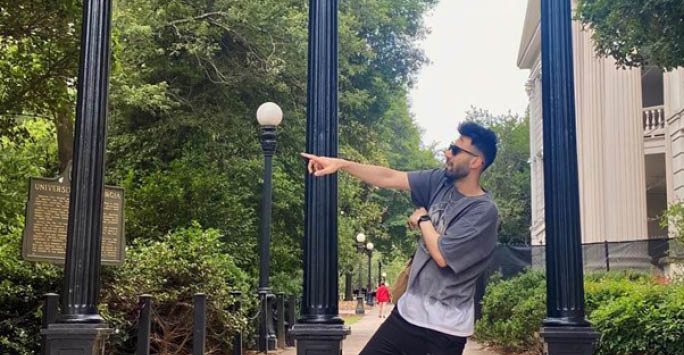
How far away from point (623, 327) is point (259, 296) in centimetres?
722

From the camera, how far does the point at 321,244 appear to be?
575 cm

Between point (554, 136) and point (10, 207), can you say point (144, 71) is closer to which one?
point (10, 207)

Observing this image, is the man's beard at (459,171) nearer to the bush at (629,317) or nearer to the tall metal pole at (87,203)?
the tall metal pole at (87,203)

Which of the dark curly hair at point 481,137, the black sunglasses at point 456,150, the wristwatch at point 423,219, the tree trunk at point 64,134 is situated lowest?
the wristwatch at point 423,219

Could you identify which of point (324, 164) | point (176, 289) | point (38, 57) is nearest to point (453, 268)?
point (324, 164)

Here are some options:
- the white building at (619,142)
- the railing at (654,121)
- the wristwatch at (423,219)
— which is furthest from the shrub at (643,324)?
the railing at (654,121)

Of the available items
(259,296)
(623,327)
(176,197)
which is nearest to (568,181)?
(623,327)

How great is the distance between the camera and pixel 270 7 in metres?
18.2

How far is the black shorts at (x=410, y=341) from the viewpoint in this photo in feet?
13.6

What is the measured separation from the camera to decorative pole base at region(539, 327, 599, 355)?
564 centimetres

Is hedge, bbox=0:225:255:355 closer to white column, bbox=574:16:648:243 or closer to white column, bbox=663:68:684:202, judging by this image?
white column, bbox=574:16:648:243

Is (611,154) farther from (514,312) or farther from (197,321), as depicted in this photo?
(197,321)

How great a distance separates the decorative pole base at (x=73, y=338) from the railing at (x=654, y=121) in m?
25.5

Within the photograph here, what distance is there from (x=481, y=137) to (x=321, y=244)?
6.04 ft
